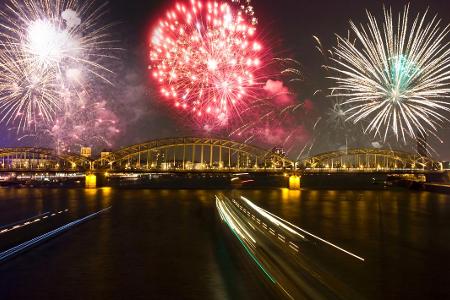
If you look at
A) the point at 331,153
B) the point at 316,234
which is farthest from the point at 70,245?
the point at 331,153

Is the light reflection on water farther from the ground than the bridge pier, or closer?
closer

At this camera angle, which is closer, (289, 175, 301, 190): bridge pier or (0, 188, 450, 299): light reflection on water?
(0, 188, 450, 299): light reflection on water

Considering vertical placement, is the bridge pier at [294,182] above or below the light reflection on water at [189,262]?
above

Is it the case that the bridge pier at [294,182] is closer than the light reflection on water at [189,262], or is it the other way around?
the light reflection on water at [189,262]

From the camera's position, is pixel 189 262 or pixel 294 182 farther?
pixel 294 182

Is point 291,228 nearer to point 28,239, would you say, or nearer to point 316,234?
point 316,234

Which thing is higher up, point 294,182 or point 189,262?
point 294,182

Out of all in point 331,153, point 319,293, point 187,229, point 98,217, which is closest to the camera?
point 319,293

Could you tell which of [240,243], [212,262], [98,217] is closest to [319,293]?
[212,262]

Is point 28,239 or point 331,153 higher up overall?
point 331,153

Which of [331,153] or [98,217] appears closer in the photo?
[98,217]

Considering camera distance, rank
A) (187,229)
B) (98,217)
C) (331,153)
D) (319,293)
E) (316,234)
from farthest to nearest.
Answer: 1. (331,153)
2. (98,217)
3. (187,229)
4. (316,234)
5. (319,293)
